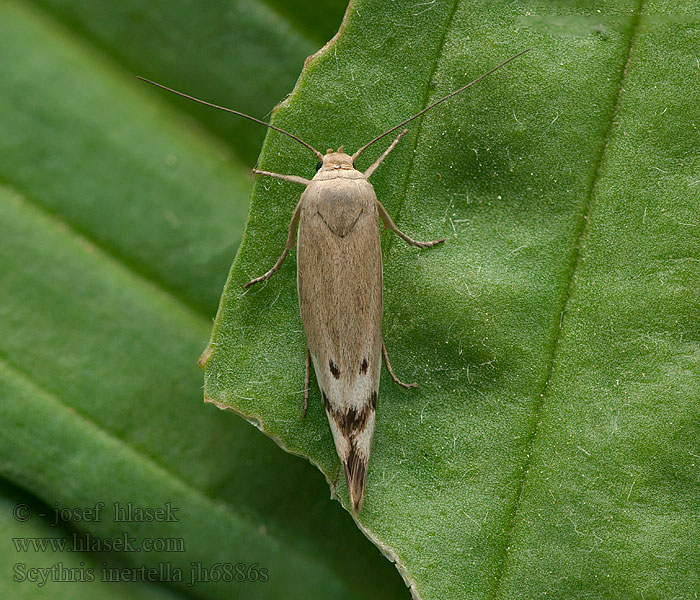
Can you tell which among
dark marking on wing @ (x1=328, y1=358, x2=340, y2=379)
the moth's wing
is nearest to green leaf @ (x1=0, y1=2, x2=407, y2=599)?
the moth's wing

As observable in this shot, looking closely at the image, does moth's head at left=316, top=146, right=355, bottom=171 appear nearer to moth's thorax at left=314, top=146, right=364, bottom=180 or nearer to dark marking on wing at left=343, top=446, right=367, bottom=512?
moth's thorax at left=314, top=146, right=364, bottom=180

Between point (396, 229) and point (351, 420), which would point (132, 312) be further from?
point (396, 229)

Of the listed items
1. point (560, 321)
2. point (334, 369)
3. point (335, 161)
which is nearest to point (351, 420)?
point (334, 369)

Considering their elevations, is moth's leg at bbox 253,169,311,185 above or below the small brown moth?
above

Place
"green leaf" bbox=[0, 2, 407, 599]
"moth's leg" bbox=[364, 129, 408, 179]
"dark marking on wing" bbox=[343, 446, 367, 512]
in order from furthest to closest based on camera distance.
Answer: "green leaf" bbox=[0, 2, 407, 599], "moth's leg" bbox=[364, 129, 408, 179], "dark marking on wing" bbox=[343, 446, 367, 512]

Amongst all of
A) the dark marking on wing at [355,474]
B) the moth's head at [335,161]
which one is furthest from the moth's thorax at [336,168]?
the dark marking on wing at [355,474]

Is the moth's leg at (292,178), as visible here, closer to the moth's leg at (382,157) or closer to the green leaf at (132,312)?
the moth's leg at (382,157)

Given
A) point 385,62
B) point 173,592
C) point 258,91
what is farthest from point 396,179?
point 173,592
